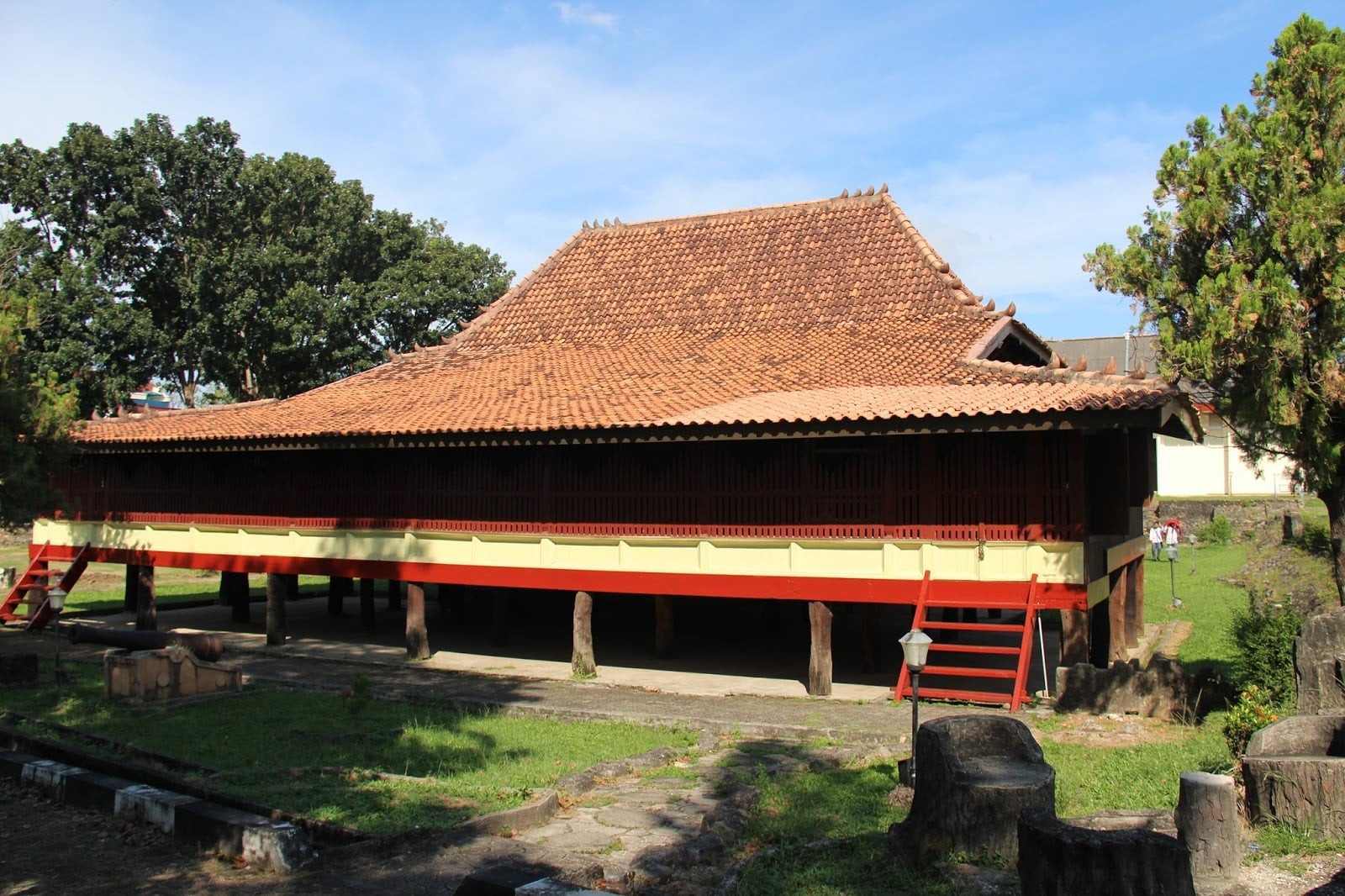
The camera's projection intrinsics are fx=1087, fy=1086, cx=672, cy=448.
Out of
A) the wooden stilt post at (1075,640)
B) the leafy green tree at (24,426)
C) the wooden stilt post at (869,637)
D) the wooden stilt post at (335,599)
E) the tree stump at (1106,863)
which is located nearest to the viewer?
the tree stump at (1106,863)

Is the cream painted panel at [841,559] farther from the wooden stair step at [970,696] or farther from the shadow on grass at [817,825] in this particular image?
the shadow on grass at [817,825]

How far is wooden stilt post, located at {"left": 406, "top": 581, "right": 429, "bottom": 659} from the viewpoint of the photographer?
58.6 ft

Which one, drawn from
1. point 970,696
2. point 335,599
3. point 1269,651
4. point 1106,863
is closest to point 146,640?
point 335,599

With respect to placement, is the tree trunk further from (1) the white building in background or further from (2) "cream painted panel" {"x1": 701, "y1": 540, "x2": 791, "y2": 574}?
(1) the white building in background

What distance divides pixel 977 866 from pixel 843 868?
85cm

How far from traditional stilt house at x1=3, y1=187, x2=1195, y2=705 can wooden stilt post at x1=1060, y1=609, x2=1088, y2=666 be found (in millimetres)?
45

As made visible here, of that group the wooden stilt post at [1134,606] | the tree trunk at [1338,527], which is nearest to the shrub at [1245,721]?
the tree trunk at [1338,527]

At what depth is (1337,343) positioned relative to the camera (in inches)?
412

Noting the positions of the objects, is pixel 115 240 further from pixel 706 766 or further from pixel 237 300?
pixel 706 766

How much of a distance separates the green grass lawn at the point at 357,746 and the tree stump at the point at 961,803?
11.3 feet

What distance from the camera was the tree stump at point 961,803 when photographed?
6.92m

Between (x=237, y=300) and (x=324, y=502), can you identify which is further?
(x=237, y=300)

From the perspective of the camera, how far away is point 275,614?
19438mm

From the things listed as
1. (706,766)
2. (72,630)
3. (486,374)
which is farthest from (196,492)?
(706,766)
